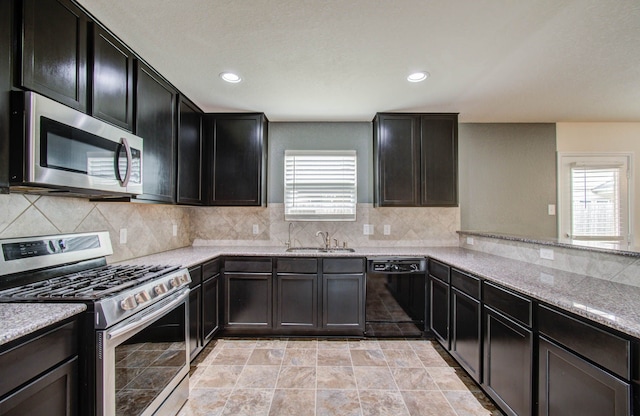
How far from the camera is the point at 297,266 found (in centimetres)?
277

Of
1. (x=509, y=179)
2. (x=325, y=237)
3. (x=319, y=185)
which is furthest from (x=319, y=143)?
(x=509, y=179)

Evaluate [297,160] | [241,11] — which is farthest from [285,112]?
[241,11]

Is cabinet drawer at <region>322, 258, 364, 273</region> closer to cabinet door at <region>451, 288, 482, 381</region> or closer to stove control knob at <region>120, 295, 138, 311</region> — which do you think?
cabinet door at <region>451, 288, 482, 381</region>

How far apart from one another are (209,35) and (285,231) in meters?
2.18

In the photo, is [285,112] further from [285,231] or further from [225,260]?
[225,260]

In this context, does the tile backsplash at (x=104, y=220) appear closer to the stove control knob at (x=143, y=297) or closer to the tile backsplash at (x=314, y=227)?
the tile backsplash at (x=314, y=227)

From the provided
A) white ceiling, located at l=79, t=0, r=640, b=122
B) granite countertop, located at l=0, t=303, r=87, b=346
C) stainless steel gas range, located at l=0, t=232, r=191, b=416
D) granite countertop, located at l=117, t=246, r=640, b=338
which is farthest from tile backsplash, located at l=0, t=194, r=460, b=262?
granite countertop, located at l=0, t=303, r=87, b=346

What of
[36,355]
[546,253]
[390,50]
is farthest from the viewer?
[546,253]

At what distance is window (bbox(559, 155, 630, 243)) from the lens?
11.2 ft

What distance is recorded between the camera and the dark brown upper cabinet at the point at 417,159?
3.09 meters

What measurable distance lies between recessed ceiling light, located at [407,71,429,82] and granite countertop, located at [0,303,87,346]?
8.45ft

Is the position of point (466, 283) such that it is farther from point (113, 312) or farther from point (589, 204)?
point (589, 204)

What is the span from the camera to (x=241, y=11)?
1.55 meters

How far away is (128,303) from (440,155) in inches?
121
